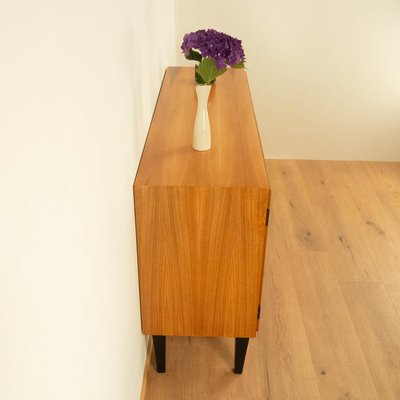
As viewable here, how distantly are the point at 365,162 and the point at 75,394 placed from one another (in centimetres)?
296

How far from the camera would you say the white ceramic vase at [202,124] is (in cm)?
166

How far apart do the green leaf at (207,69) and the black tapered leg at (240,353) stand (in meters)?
0.94

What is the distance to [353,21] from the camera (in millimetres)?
3023

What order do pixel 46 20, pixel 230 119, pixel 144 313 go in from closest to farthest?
pixel 46 20
pixel 144 313
pixel 230 119

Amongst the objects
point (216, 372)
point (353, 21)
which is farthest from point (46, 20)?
point (353, 21)

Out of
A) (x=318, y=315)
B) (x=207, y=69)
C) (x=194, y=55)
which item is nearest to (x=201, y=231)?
(x=207, y=69)

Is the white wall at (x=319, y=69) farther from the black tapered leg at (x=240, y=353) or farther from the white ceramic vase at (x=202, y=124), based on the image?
the black tapered leg at (x=240, y=353)

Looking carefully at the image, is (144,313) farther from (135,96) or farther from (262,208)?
(135,96)

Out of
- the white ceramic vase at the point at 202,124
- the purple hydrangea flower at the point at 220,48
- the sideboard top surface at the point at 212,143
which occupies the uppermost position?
the purple hydrangea flower at the point at 220,48

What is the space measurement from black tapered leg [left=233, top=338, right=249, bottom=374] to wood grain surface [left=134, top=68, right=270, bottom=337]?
0.10 meters

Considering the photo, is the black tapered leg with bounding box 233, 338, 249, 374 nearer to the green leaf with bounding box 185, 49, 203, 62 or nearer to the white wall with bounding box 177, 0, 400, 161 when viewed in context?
the green leaf with bounding box 185, 49, 203, 62

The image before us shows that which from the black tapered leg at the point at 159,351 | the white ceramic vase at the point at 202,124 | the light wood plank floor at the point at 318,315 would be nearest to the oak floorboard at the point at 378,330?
the light wood plank floor at the point at 318,315

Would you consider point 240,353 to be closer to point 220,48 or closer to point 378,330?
point 378,330

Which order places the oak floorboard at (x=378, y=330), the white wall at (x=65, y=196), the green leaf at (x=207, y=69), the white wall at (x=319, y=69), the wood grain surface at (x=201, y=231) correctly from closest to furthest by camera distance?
the white wall at (x=65, y=196) → the wood grain surface at (x=201, y=231) → the green leaf at (x=207, y=69) → the oak floorboard at (x=378, y=330) → the white wall at (x=319, y=69)
